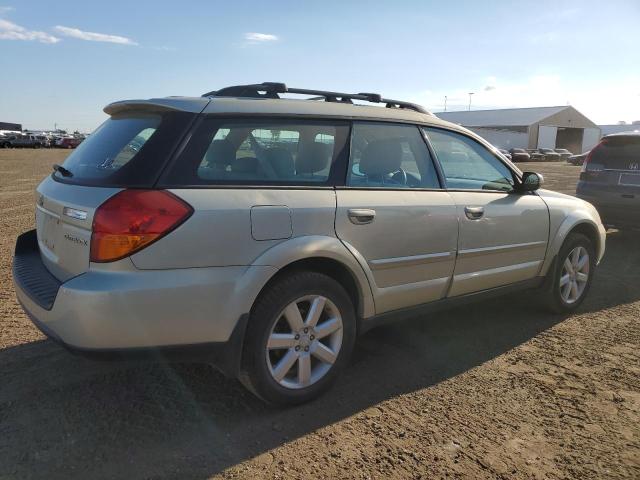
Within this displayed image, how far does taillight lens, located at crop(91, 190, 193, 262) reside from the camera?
254 cm

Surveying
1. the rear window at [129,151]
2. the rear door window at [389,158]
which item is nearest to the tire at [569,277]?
the rear door window at [389,158]

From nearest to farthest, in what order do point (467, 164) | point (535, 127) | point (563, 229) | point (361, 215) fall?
point (361, 215), point (467, 164), point (563, 229), point (535, 127)

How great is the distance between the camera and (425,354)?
3936 mm

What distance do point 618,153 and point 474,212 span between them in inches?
196

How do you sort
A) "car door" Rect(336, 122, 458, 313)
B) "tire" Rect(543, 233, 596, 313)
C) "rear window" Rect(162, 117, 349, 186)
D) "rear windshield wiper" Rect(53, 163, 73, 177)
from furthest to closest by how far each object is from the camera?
"tire" Rect(543, 233, 596, 313) < "car door" Rect(336, 122, 458, 313) < "rear windshield wiper" Rect(53, 163, 73, 177) < "rear window" Rect(162, 117, 349, 186)

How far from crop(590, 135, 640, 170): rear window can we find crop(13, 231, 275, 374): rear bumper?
6.61 meters

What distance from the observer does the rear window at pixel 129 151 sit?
106 inches

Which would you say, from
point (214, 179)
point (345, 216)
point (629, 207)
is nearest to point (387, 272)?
point (345, 216)

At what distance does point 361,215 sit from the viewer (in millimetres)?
3227

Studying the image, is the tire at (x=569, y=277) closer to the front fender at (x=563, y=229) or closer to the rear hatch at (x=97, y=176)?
the front fender at (x=563, y=229)

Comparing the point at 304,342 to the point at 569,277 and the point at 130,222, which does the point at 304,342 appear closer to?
the point at 130,222

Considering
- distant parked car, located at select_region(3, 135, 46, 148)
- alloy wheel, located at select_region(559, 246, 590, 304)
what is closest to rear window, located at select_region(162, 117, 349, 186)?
alloy wheel, located at select_region(559, 246, 590, 304)

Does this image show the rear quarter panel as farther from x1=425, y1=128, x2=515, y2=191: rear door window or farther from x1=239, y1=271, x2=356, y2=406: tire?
x1=425, y1=128, x2=515, y2=191: rear door window

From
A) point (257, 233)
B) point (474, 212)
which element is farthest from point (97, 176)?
point (474, 212)
